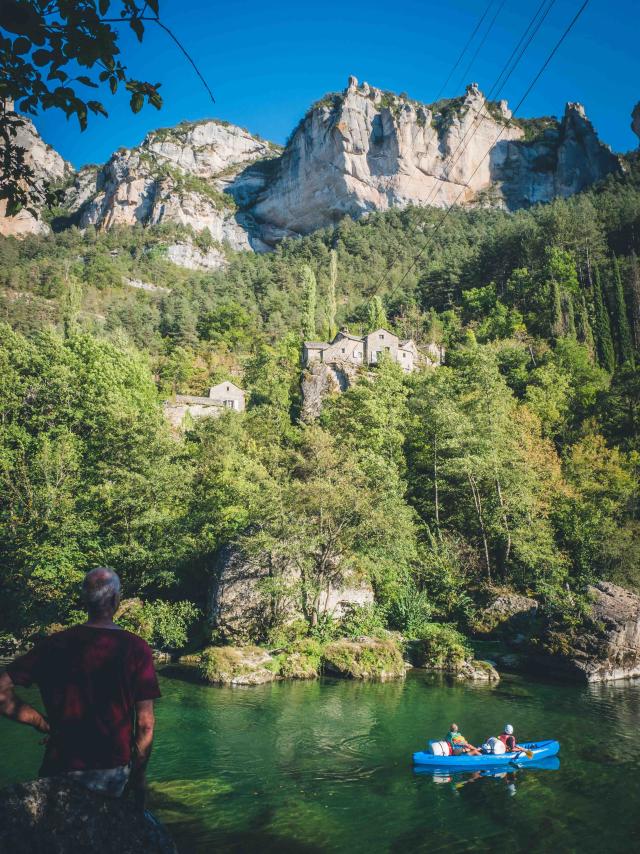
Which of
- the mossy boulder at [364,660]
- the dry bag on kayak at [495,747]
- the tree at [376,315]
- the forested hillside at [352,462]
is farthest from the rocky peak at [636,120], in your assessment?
the dry bag on kayak at [495,747]

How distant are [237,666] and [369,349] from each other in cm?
4300

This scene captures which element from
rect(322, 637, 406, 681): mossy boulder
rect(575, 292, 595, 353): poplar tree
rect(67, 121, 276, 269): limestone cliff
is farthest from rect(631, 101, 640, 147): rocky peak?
rect(322, 637, 406, 681): mossy boulder

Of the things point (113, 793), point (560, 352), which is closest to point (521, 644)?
point (113, 793)

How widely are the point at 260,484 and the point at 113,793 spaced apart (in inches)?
909

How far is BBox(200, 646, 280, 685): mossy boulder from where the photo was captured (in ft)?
66.4

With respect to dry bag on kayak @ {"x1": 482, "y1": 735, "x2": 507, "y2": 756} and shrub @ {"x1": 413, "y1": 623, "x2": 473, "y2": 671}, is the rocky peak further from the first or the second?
dry bag on kayak @ {"x1": 482, "y1": 735, "x2": 507, "y2": 756}

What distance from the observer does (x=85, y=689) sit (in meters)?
3.14

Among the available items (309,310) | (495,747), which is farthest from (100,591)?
(309,310)

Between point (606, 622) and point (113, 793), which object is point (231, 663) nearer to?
point (606, 622)

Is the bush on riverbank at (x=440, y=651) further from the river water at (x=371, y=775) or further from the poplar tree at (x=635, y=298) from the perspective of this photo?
the poplar tree at (x=635, y=298)

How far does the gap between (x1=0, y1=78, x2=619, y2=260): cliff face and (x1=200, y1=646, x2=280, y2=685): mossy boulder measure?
10482 centimetres

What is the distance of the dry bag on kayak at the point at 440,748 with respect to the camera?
12.5m

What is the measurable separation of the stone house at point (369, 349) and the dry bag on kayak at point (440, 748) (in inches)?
1789

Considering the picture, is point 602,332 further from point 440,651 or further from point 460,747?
point 460,747
